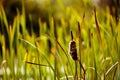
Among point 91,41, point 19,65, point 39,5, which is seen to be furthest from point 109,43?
point 39,5

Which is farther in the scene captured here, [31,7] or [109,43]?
[31,7]

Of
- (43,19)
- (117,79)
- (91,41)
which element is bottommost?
(117,79)

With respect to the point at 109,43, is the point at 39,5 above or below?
above

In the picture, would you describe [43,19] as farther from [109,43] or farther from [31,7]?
[109,43]

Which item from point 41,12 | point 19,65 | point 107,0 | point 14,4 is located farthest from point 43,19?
point 19,65

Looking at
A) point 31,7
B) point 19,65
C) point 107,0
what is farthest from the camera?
point 31,7

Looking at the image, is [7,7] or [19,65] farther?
[7,7]

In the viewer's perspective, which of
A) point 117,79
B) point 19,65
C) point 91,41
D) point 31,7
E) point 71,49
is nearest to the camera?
point 71,49

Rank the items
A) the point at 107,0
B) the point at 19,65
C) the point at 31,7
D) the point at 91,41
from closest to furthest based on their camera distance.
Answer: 1. the point at 91,41
2. the point at 19,65
3. the point at 107,0
4. the point at 31,7

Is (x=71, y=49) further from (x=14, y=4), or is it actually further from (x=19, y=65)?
(x=14, y=4)
